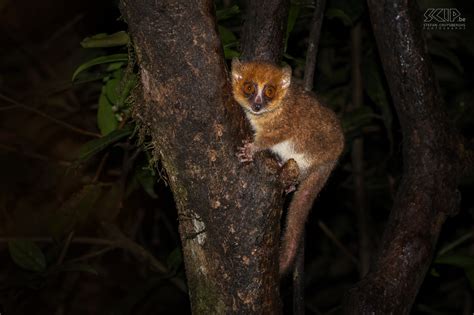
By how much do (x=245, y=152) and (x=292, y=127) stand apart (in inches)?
56.3

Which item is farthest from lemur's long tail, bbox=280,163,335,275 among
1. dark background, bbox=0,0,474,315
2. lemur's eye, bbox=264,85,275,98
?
dark background, bbox=0,0,474,315

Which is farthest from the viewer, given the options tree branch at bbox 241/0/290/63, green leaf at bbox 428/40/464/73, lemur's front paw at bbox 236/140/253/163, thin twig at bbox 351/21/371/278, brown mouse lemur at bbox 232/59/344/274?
thin twig at bbox 351/21/371/278

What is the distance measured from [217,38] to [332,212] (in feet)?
16.2

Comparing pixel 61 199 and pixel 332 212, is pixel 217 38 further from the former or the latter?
pixel 332 212

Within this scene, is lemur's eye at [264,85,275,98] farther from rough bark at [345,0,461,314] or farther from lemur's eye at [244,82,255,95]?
rough bark at [345,0,461,314]

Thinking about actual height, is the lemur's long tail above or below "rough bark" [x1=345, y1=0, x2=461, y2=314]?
below

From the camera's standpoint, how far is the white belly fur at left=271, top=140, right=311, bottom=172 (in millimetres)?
4199

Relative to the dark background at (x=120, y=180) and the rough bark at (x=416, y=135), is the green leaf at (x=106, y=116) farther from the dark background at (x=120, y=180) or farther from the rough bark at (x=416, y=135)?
the rough bark at (x=416, y=135)

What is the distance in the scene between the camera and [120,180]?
4586 mm

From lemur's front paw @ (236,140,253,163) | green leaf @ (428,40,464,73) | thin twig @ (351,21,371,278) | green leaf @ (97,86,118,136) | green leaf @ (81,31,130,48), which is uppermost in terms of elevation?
green leaf @ (81,31,130,48)

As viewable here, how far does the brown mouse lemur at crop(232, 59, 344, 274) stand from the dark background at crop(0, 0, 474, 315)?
0.93ft

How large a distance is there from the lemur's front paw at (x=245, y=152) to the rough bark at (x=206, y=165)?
0.03 m

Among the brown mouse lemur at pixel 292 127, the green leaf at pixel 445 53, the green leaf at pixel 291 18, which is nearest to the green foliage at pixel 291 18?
the green leaf at pixel 291 18

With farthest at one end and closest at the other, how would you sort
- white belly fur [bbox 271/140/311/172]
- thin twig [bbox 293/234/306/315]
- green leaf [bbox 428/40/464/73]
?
green leaf [bbox 428/40/464/73]
white belly fur [bbox 271/140/311/172]
thin twig [bbox 293/234/306/315]
